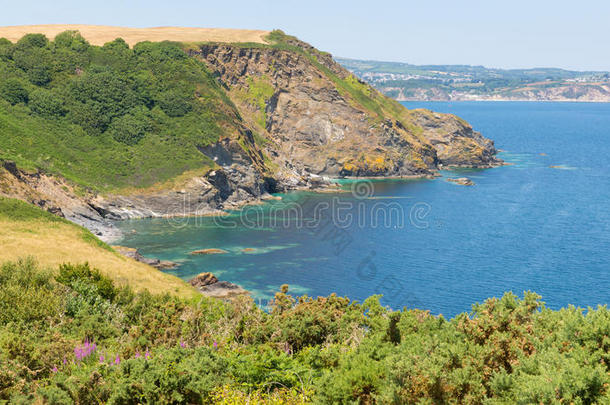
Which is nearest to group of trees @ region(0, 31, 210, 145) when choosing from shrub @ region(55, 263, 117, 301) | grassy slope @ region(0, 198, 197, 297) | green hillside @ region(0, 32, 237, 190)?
green hillside @ region(0, 32, 237, 190)

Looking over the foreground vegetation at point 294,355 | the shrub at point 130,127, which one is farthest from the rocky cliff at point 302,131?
the foreground vegetation at point 294,355

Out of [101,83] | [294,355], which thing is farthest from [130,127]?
[294,355]

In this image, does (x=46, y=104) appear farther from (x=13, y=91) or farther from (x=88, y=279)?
(x=88, y=279)

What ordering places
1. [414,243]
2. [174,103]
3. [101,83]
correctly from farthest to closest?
[174,103], [101,83], [414,243]

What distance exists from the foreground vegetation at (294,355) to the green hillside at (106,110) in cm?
7973

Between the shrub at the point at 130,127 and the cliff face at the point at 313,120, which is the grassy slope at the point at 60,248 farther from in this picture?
the cliff face at the point at 313,120

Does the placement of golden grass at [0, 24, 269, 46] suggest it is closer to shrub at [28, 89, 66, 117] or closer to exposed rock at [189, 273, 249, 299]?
shrub at [28, 89, 66, 117]

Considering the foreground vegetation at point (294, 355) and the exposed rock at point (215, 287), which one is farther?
the exposed rock at point (215, 287)

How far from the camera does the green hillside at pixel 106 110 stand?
11481 cm

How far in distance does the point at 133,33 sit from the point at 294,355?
165 m

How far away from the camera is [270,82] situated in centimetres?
17588

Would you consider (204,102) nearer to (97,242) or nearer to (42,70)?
(42,70)

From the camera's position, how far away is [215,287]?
71.1 m

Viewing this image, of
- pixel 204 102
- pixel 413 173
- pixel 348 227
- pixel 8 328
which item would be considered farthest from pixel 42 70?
pixel 8 328
